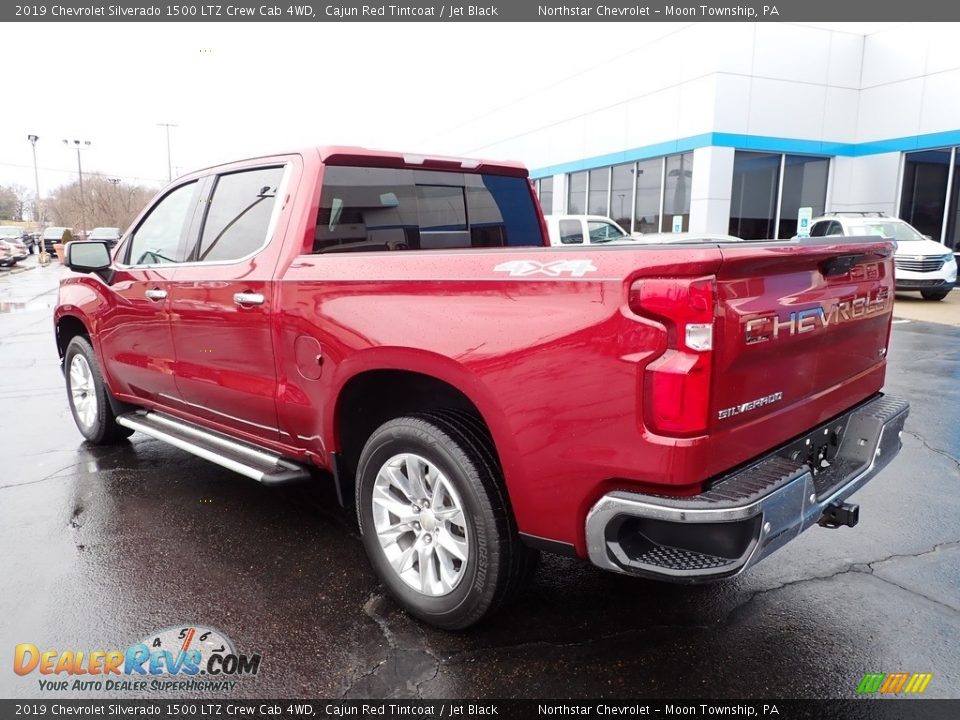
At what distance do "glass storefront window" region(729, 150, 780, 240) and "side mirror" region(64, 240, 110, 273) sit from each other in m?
18.9

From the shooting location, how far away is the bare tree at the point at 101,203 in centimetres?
6262

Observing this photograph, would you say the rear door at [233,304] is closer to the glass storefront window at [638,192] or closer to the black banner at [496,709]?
the black banner at [496,709]

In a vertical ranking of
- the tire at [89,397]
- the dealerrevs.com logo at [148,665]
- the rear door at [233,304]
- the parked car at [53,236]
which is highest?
the rear door at [233,304]

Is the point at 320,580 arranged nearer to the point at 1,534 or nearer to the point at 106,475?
the point at 1,534

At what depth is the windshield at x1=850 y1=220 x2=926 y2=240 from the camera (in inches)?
627

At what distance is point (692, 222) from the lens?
67.4 feet

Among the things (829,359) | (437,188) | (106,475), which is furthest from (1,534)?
(829,359)

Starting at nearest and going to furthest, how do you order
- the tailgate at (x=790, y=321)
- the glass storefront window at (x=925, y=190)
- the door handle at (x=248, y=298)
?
the tailgate at (x=790, y=321)
the door handle at (x=248, y=298)
the glass storefront window at (x=925, y=190)

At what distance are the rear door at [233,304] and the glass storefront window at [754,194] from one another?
18948 mm

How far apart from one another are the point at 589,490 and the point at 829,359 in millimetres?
1219

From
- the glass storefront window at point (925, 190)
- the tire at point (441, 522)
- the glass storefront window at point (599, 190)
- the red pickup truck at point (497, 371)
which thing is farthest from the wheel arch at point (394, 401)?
the glass storefront window at point (599, 190)

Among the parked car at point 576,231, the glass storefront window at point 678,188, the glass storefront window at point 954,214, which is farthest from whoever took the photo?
the glass storefront window at point 678,188

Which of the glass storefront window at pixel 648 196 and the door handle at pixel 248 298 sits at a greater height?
the glass storefront window at pixel 648 196

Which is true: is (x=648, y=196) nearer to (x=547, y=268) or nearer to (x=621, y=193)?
(x=621, y=193)
